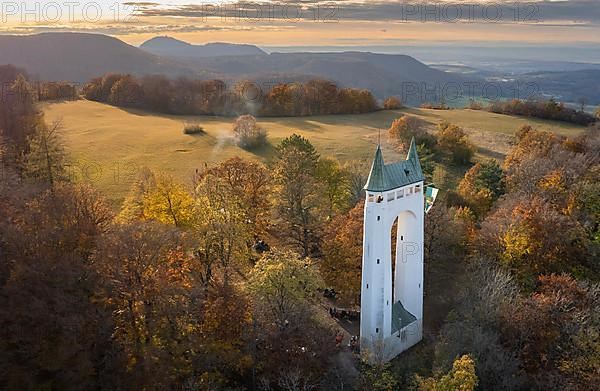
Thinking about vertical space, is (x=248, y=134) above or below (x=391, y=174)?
below

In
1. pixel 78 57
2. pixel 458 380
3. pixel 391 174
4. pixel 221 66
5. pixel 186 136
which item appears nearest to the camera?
pixel 458 380

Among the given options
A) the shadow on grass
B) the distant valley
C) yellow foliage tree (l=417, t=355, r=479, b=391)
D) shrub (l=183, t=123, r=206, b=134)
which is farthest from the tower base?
the distant valley

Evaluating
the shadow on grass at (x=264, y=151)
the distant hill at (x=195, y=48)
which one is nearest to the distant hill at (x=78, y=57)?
the distant hill at (x=195, y=48)

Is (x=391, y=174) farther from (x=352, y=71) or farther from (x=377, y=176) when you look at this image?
(x=352, y=71)

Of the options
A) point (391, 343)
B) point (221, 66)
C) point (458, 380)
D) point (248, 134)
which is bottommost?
point (391, 343)

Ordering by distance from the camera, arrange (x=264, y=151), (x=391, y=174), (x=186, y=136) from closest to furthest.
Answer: (x=391, y=174) < (x=264, y=151) < (x=186, y=136)

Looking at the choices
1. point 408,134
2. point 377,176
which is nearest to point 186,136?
point 408,134

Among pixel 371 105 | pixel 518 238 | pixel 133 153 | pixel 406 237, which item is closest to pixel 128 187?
pixel 133 153
